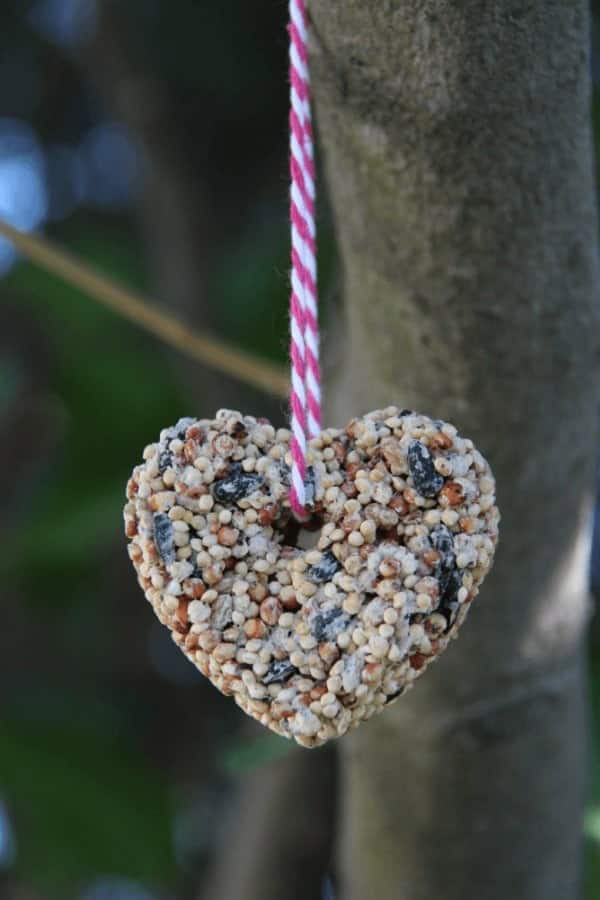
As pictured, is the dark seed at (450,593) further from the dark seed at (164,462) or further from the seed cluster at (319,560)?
the dark seed at (164,462)

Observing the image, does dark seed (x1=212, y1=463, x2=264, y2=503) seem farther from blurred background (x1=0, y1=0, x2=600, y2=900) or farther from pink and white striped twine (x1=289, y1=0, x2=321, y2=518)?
blurred background (x1=0, y1=0, x2=600, y2=900)

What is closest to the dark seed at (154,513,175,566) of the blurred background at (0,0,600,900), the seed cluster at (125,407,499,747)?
the seed cluster at (125,407,499,747)

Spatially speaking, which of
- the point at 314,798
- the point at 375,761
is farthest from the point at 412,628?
the point at 314,798

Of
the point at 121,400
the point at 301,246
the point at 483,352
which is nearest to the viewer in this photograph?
the point at 301,246

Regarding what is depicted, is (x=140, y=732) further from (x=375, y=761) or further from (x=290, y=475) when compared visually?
(x=290, y=475)

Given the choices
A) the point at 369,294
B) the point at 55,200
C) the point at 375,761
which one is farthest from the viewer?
the point at 55,200

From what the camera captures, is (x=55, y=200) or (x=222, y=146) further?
(x=55, y=200)

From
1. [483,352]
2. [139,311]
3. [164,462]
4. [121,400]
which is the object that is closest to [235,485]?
[164,462]

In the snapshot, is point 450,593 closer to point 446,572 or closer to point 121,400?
point 446,572
